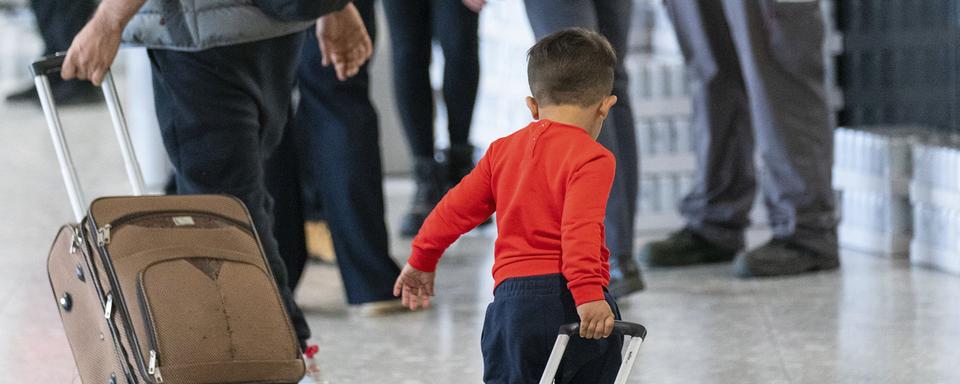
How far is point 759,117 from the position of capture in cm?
319

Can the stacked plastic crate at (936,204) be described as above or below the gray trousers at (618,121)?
below

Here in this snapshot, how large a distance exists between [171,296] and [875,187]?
207cm

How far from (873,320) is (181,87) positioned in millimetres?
1384

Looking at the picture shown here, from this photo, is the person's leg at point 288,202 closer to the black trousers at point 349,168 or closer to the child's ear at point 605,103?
Result: the black trousers at point 349,168

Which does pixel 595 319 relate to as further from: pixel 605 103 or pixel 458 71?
pixel 458 71

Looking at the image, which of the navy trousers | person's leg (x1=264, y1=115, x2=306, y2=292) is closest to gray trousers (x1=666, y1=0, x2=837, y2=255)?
person's leg (x1=264, y1=115, x2=306, y2=292)

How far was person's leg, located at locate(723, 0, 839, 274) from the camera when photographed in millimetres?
3121

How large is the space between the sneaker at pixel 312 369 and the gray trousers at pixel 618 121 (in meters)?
0.69

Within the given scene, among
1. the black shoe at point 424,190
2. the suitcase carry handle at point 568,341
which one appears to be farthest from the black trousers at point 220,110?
the black shoe at point 424,190

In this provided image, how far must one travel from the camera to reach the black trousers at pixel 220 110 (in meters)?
2.27

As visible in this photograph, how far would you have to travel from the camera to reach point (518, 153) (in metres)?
1.69

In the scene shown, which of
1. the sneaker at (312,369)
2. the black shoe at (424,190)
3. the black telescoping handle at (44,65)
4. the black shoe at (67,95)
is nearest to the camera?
the black telescoping handle at (44,65)

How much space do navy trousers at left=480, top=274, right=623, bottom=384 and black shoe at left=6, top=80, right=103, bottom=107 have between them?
20.4ft

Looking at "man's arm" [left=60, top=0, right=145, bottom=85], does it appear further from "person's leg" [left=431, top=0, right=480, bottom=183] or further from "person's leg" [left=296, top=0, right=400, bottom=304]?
"person's leg" [left=431, top=0, right=480, bottom=183]
